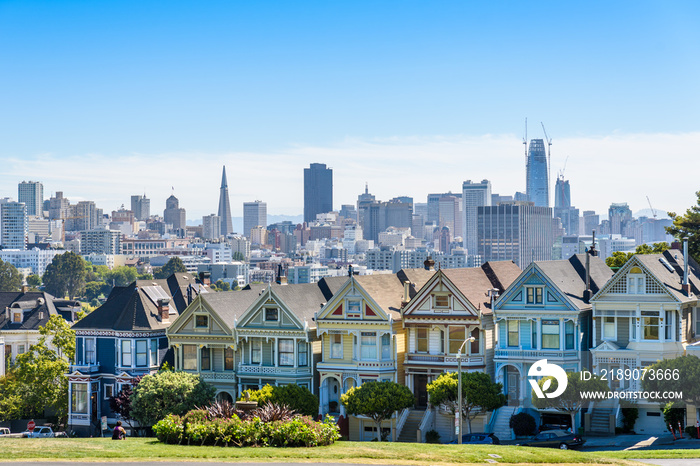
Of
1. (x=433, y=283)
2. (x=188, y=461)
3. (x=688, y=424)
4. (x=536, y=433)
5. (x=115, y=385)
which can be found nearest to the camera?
(x=188, y=461)

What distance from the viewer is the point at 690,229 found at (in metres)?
78.2

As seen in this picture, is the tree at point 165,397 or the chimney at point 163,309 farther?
the chimney at point 163,309

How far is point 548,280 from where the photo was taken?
6150 centimetres

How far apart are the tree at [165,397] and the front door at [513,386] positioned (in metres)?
17.8

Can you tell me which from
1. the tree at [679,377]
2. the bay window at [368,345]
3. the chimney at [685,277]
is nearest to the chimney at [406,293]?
the bay window at [368,345]

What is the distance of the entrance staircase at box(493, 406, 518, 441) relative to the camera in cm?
6081

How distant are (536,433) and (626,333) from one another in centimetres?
745

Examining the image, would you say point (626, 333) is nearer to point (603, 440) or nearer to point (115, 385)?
point (603, 440)

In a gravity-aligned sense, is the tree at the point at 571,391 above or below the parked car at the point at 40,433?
above

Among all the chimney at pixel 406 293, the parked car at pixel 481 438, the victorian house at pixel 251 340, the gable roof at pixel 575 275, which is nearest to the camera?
the parked car at pixel 481 438

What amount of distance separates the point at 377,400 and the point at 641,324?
15009 millimetres

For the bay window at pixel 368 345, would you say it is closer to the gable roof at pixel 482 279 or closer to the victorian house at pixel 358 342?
the victorian house at pixel 358 342

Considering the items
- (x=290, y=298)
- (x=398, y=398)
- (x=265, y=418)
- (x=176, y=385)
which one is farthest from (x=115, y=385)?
(x=265, y=418)

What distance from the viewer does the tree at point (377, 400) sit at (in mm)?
60562
